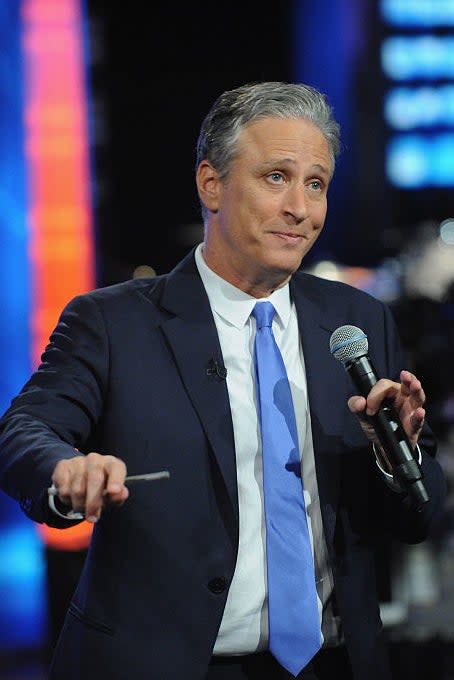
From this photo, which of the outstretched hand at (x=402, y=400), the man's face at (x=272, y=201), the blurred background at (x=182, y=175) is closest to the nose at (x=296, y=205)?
the man's face at (x=272, y=201)

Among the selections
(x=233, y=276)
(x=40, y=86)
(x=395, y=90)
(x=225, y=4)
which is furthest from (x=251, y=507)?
(x=225, y=4)

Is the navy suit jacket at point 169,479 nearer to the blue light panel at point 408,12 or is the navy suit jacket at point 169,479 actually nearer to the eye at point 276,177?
the eye at point 276,177

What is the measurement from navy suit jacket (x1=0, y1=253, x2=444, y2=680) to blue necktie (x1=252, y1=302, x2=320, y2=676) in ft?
0.18

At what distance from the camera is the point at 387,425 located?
171 cm

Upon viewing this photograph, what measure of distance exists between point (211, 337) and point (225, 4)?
351 inches

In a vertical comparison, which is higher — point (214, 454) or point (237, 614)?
point (214, 454)

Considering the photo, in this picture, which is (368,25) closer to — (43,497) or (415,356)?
(415,356)

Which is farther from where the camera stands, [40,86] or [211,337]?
[40,86]

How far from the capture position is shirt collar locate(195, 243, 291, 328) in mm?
1987

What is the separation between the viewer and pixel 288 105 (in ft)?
6.50

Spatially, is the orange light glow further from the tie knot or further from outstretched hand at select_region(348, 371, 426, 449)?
outstretched hand at select_region(348, 371, 426, 449)

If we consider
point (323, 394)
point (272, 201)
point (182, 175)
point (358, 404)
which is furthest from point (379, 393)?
point (182, 175)

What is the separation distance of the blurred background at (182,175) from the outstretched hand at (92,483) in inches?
76.8

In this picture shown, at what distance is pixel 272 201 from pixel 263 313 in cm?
21
